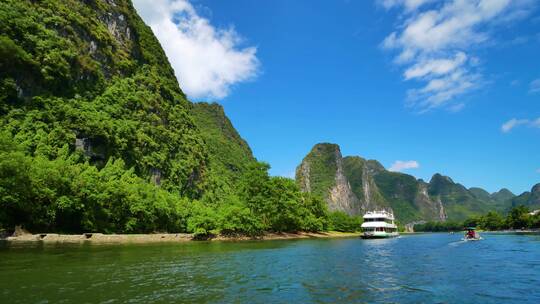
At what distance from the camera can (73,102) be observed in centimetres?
8694

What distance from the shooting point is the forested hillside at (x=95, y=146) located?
54.0 m

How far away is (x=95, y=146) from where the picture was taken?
83.8 metres

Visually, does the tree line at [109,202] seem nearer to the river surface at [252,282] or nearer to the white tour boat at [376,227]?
the white tour boat at [376,227]

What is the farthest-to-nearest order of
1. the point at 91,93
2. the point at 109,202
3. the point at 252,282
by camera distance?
the point at 91,93
the point at 109,202
the point at 252,282

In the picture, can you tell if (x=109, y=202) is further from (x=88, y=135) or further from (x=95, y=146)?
(x=95, y=146)

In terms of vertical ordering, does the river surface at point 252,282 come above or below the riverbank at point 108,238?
below

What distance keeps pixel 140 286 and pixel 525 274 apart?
24.7 meters

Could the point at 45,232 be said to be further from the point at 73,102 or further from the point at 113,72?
the point at 113,72

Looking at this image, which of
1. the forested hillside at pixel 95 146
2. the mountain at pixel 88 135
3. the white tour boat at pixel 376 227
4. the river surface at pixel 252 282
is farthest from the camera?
the white tour boat at pixel 376 227

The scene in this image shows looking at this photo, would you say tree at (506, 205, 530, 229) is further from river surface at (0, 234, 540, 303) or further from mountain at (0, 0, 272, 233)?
river surface at (0, 234, 540, 303)

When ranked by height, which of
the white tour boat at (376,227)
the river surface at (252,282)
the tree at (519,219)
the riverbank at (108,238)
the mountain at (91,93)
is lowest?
the river surface at (252,282)

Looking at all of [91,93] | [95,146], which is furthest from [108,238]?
[91,93]

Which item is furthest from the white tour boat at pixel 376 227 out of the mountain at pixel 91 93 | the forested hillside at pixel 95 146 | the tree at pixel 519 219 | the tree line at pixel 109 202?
the tree at pixel 519 219

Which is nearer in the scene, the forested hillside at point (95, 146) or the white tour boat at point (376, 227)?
the forested hillside at point (95, 146)
